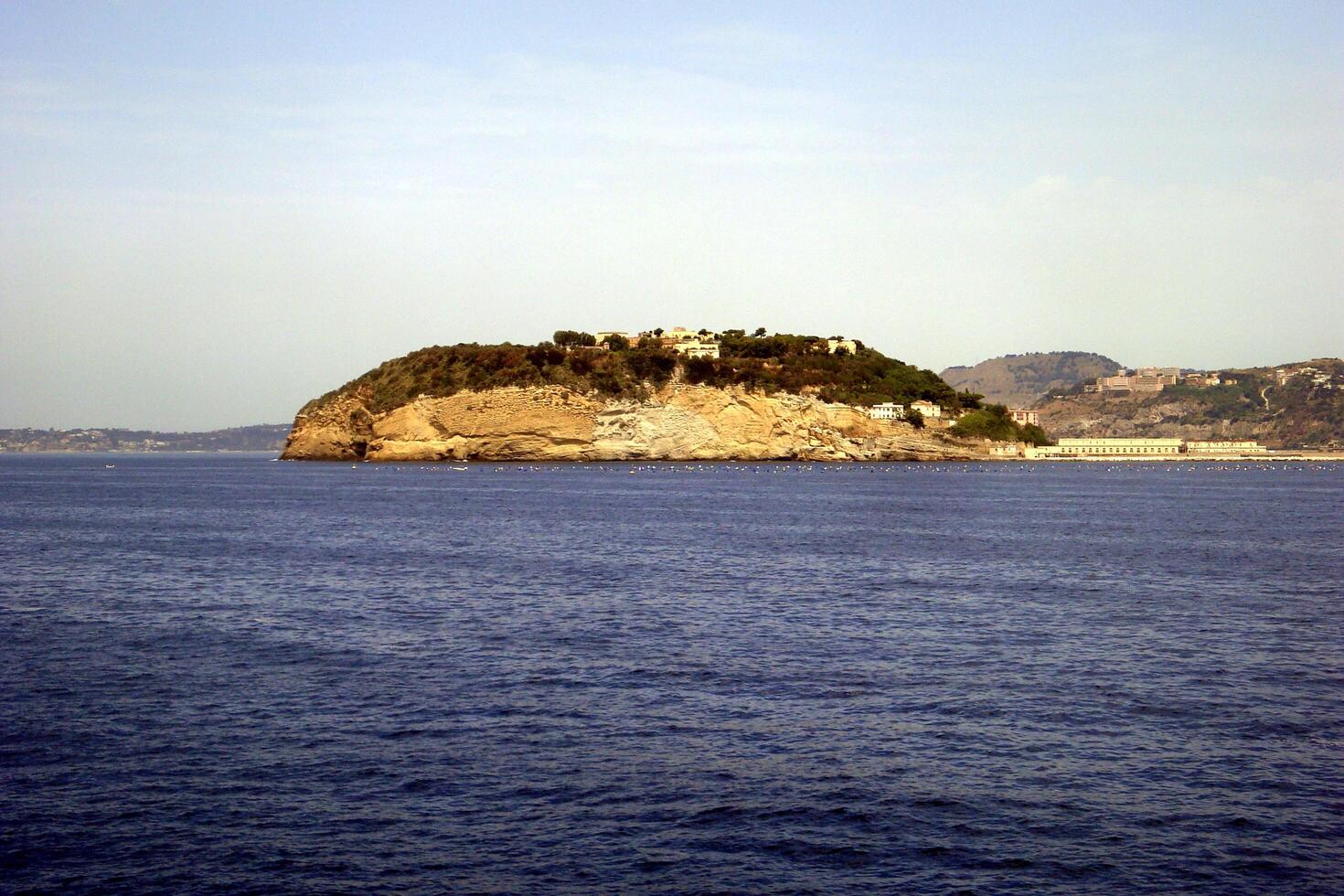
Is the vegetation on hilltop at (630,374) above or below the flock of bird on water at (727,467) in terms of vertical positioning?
above

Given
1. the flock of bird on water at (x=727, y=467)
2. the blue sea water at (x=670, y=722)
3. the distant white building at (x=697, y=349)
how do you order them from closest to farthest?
the blue sea water at (x=670, y=722) → the flock of bird on water at (x=727, y=467) → the distant white building at (x=697, y=349)

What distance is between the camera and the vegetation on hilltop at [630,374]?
511ft

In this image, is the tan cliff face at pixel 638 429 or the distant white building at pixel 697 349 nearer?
the tan cliff face at pixel 638 429

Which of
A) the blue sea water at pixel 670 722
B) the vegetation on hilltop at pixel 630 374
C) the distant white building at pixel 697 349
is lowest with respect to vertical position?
the blue sea water at pixel 670 722

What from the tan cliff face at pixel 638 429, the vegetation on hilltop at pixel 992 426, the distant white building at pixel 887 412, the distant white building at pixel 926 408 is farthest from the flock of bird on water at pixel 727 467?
the distant white building at pixel 926 408

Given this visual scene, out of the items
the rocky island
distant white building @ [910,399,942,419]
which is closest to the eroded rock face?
the rocky island

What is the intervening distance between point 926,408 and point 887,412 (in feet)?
30.9

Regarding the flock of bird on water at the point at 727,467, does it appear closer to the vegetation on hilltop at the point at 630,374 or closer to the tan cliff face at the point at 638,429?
the tan cliff face at the point at 638,429

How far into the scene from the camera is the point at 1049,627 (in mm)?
29859

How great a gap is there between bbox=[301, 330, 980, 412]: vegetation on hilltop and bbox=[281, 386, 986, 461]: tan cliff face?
1.92m

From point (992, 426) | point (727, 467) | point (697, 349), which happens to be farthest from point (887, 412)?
point (697, 349)

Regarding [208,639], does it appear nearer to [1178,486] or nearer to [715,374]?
[1178,486]

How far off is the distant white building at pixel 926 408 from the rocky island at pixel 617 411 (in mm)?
1261

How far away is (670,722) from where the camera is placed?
20.2m
